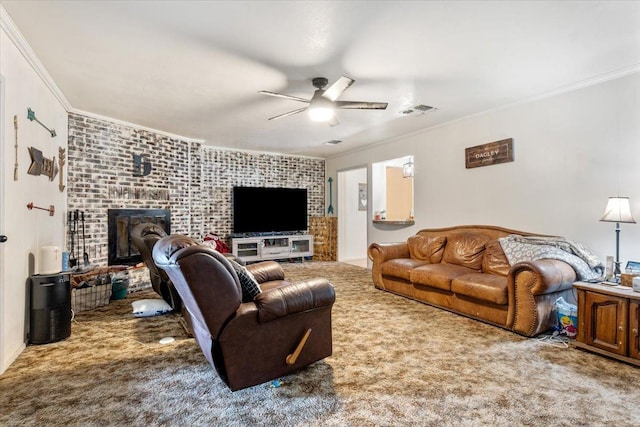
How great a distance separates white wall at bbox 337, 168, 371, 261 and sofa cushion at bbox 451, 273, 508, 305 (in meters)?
4.36

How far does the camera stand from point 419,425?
5.73 feet

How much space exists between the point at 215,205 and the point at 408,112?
424 centimetres

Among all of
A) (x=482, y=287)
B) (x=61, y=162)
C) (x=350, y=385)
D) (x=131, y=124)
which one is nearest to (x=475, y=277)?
(x=482, y=287)

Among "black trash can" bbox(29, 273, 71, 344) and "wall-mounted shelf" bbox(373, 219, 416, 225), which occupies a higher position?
"wall-mounted shelf" bbox(373, 219, 416, 225)

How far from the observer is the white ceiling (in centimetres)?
215

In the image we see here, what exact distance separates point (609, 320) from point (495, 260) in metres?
1.25

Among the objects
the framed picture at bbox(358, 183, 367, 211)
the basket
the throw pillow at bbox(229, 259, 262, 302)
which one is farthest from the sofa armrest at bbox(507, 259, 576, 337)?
the framed picture at bbox(358, 183, 367, 211)

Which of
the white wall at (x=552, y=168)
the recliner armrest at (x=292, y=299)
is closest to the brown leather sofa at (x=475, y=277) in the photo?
the white wall at (x=552, y=168)

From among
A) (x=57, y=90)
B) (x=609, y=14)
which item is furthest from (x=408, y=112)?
(x=57, y=90)

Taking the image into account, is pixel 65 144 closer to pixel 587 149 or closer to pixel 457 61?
pixel 457 61

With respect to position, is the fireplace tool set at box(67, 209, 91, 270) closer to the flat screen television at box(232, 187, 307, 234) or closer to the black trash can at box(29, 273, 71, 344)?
the black trash can at box(29, 273, 71, 344)

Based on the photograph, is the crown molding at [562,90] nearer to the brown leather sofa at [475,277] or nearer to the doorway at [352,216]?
the brown leather sofa at [475,277]

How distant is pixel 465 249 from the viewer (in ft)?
13.6

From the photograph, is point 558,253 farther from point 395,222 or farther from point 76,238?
point 76,238
